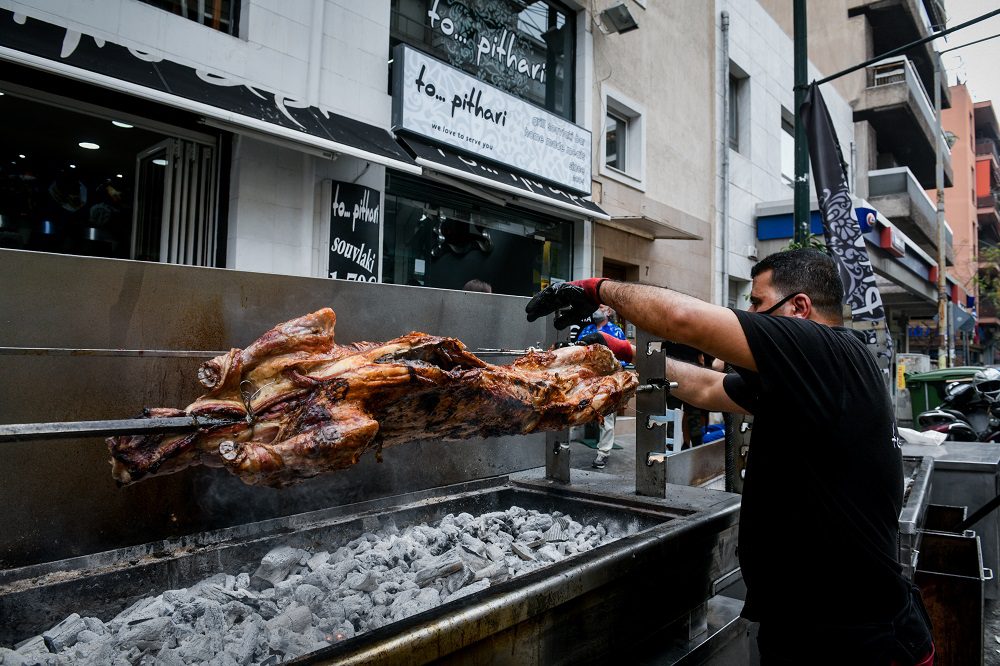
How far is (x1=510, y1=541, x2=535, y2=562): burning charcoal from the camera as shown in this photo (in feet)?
8.58

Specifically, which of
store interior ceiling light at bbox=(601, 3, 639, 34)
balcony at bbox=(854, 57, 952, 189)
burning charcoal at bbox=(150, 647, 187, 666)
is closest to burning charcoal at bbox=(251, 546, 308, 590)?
burning charcoal at bbox=(150, 647, 187, 666)

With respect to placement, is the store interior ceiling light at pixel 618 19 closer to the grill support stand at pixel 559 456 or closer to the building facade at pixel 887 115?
the building facade at pixel 887 115

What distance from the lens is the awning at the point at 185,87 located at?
13.3 ft

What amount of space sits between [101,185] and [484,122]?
4.28m

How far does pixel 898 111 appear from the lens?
65.7ft

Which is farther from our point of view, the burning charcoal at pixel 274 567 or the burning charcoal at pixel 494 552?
the burning charcoal at pixel 494 552

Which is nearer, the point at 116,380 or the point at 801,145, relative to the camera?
the point at 116,380

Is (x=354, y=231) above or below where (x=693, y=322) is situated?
above

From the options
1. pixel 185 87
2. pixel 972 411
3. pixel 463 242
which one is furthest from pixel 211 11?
pixel 972 411

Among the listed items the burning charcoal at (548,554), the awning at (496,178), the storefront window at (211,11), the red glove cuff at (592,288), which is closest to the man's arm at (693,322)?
the red glove cuff at (592,288)

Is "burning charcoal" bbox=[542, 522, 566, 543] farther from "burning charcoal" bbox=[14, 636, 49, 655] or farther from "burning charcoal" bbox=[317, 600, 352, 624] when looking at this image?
"burning charcoal" bbox=[14, 636, 49, 655]

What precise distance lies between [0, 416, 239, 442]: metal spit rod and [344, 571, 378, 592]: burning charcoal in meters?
0.83

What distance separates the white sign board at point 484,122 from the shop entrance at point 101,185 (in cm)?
226

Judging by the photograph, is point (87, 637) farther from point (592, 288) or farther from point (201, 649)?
point (592, 288)
